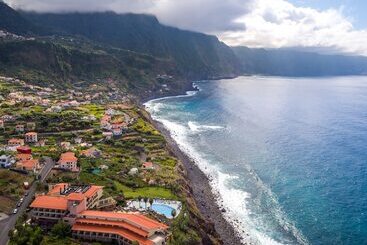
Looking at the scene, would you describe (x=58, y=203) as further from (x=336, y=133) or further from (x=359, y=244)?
(x=336, y=133)

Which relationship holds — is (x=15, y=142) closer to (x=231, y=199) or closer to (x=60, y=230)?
(x=60, y=230)

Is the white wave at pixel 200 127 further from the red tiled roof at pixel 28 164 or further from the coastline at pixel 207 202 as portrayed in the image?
the red tiled roof at pixel 28 164

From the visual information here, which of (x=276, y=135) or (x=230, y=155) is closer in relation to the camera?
(x=230, y=155)

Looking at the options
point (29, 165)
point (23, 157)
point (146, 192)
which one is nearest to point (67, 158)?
point (29, 165)

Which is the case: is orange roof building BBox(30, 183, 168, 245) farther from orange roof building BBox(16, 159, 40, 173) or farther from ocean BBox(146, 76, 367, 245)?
ocean BBox(146, 76, 367, 245)

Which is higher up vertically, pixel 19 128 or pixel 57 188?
pixel 57 188

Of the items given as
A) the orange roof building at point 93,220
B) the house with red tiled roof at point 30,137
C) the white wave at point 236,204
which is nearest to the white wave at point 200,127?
the white wave at point 236,204

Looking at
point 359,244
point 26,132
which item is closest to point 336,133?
point 359,244

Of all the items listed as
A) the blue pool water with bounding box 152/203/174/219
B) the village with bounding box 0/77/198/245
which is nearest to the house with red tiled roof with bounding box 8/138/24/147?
the village with bounding box 0/77/198/245
